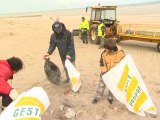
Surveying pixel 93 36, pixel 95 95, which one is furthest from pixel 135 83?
pixel 93 36

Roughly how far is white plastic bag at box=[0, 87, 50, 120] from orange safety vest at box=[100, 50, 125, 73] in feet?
7.04

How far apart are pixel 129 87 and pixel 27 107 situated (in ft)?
7.47

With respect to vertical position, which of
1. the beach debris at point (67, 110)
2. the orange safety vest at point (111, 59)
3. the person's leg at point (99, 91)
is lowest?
the beach debris at point (67, 110)

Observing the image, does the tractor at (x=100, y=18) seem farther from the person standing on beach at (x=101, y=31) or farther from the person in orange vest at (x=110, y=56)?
the person in orange vest at (x=110, y=56)

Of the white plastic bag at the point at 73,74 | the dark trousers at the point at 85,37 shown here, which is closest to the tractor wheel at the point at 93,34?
the dark trousers at the point at 85,37

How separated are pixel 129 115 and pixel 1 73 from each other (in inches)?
108

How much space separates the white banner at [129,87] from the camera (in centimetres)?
597

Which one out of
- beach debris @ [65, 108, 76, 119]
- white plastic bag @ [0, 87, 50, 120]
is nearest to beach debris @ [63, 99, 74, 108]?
beach debris @ [65, 108, 76, 119]

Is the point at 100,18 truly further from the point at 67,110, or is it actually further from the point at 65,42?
the point at 67,110

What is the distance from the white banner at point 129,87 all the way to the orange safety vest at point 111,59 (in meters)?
0.32

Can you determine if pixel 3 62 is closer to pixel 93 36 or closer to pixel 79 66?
pixel 79 66

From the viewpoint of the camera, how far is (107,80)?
6141 millimetres

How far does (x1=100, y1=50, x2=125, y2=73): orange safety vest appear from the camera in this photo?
254 inches

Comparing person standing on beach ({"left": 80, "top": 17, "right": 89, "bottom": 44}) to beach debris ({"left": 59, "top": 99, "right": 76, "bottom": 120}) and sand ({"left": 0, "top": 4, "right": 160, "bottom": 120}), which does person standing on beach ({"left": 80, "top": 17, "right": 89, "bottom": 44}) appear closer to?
sand ({"left": 0, "top": 4, "right": 160, "bottom": 120})
